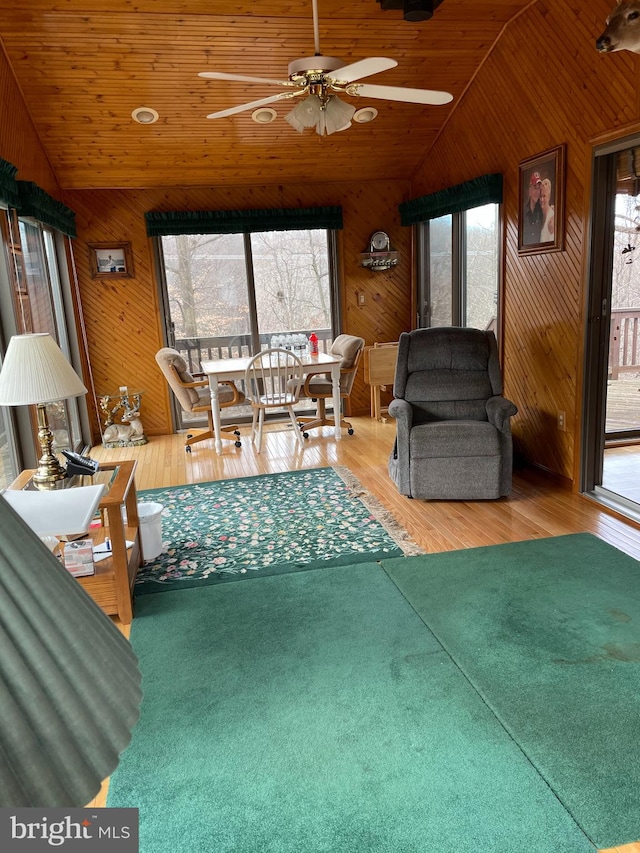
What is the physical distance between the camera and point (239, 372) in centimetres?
566

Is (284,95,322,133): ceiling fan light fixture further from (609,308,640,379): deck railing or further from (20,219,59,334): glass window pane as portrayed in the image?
(609,308,640,379): deck railing

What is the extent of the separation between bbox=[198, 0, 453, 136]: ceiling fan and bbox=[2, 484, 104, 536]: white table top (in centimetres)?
205

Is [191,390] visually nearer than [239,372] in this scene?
No

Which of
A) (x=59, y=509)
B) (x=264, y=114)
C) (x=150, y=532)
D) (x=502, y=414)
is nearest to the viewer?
(x=59, y=509)

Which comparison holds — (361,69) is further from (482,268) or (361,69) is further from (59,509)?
(482,268)

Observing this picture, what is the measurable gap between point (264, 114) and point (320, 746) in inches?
198

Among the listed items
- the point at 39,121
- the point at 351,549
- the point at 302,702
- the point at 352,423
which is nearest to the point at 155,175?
the point at 39,121

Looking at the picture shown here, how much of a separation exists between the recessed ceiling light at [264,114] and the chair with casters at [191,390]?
6.98 ft

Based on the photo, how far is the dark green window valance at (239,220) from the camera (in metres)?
6.46

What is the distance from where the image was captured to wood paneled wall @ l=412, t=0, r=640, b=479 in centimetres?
384

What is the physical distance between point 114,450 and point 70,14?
144 inches

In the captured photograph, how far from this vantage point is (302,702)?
2.30 metres

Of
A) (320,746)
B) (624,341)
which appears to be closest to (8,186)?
(320,746)

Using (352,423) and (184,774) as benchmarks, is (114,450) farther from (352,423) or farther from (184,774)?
(184,774)
